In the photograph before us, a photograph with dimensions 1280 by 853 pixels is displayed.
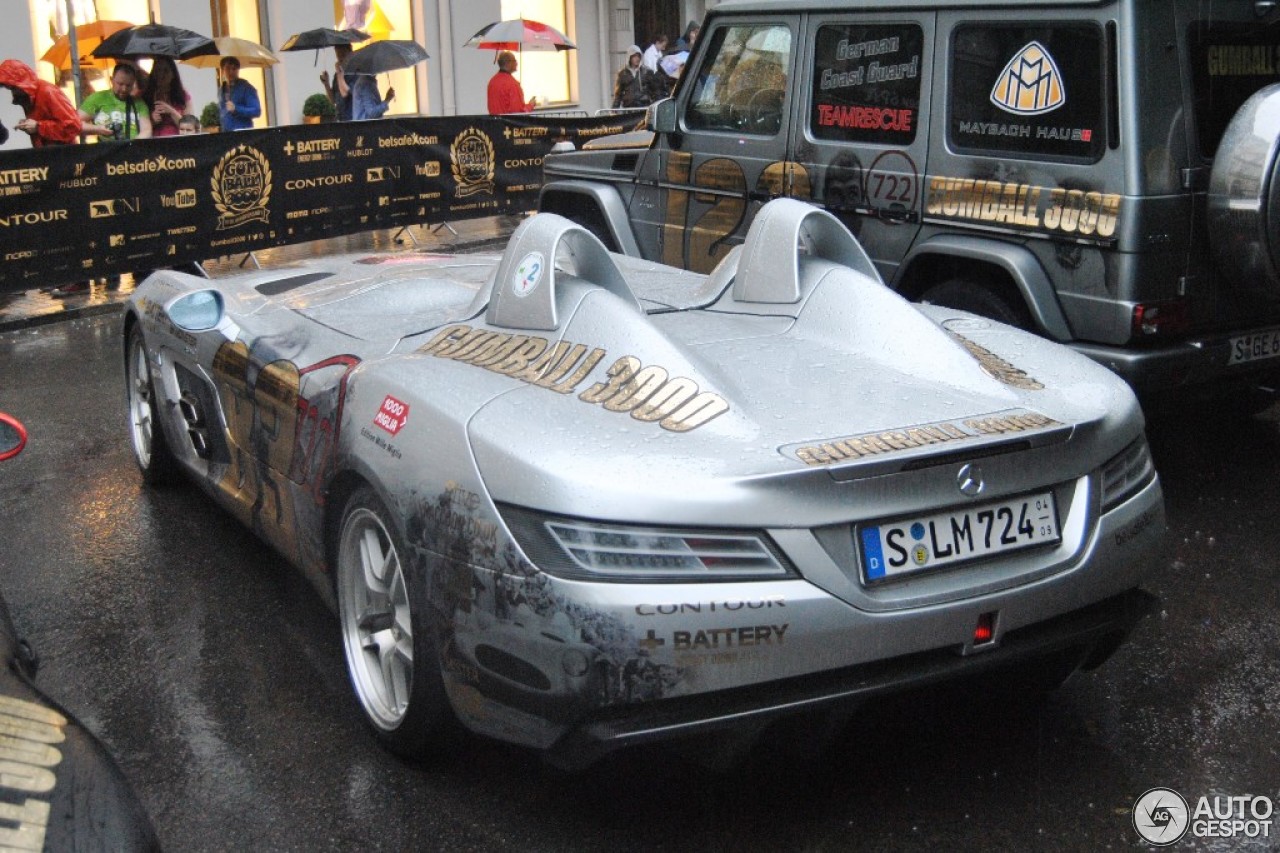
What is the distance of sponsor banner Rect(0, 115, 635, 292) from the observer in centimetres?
1055

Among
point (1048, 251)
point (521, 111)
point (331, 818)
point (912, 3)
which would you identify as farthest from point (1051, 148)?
point (521, 111)

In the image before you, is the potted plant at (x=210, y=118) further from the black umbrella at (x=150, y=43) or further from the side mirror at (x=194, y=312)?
the side mirror at (x=194, y=312)

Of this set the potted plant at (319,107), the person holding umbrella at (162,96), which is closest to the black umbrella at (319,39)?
the potted plant at (319,107)

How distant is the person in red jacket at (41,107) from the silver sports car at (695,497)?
8.81 meters

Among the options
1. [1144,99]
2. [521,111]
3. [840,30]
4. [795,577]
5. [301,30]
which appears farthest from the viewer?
[301,30]

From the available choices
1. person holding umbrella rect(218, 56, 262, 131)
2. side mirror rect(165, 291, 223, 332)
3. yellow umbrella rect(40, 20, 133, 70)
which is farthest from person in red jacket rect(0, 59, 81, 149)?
side mirror rect(165, 291, 223, 332)

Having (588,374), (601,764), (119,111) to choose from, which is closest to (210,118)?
(119,111)

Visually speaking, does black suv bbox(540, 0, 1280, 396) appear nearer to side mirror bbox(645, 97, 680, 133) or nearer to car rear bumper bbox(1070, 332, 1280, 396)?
car rear bumper bbox(1070, 332, 1280, 396)

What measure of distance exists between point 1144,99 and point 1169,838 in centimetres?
309

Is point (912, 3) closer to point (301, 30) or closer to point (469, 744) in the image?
point (469, 744)

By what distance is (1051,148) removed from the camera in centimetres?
567

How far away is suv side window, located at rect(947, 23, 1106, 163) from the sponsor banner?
23.5ft

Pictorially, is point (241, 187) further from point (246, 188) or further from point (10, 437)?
point (10, 437)

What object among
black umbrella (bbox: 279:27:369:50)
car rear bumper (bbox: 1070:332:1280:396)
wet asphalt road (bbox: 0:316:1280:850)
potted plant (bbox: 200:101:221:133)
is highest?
black umbrella (bbox: 279:27:369:50)
